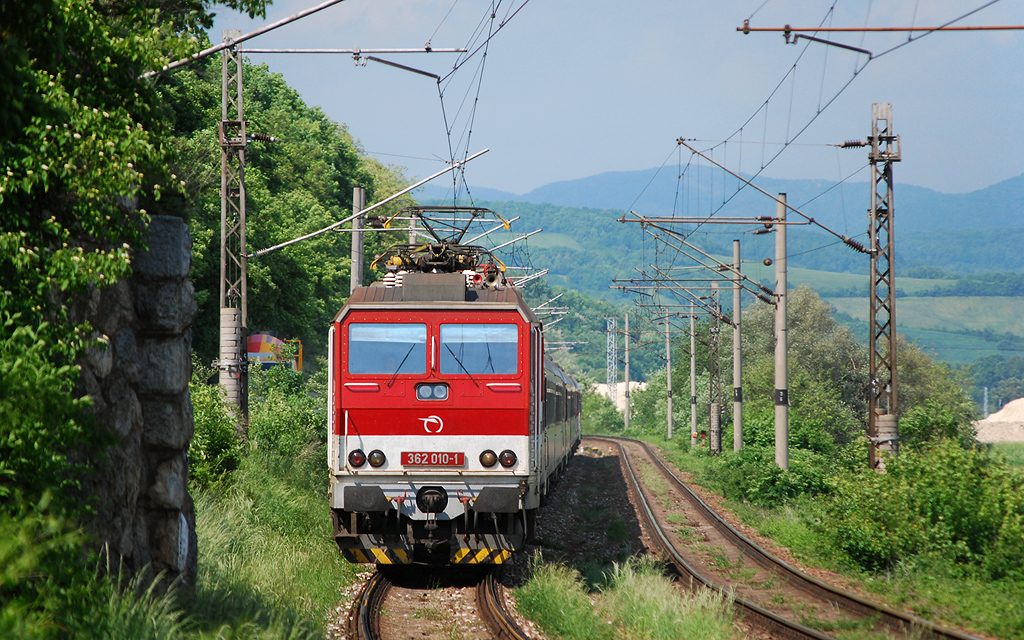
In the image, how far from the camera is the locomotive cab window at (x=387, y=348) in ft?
39.1

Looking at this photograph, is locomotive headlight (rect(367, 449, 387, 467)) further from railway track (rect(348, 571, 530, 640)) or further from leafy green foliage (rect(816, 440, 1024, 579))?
leafy green foliage (rect(816, 440, 1024, 579))

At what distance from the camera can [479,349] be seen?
12.0 meters

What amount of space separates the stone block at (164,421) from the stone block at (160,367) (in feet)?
0.38

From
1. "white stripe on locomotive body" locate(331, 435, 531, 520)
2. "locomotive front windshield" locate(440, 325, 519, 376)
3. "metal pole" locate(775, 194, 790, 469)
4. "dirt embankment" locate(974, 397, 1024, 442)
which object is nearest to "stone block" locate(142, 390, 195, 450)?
"white stripe on locomotive body" locate(331, 435, 531, 520)

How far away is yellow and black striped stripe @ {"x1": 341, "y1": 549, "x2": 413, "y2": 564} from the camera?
A: 39.3ft

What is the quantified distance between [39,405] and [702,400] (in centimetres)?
5996

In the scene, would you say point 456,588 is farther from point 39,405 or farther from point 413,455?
point 39,405

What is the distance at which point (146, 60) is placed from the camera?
273 inches

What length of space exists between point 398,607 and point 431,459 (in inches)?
75.1

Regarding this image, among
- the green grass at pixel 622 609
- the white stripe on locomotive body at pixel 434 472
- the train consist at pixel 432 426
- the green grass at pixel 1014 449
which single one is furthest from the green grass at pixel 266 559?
the green grass at pixel 1014 449

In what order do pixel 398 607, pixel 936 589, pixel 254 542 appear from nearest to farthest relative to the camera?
pixel 398 607, pixel 936 589, pixel 254 542

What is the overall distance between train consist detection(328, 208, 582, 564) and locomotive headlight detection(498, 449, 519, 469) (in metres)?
0.01

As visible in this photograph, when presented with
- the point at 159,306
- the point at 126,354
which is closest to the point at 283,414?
the point at 159,306

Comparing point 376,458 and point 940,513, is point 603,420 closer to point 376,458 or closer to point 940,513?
point 940,513
